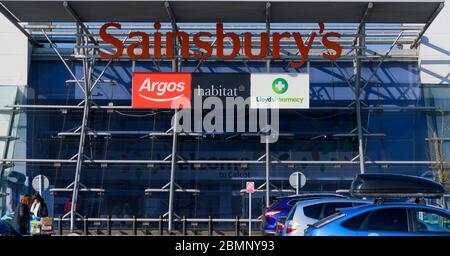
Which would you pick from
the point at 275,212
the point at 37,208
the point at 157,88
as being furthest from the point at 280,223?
the point at 157,88

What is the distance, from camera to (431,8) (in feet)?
74.8

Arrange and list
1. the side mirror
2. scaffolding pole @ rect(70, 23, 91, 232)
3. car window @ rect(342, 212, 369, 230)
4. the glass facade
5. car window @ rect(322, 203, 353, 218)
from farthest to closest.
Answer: the glass facade < scaffolding pole @ rect(70, 23, 91, 232) < the side mirror < car window @ rect(322, 203, 353, 218) < car window @ rect(342, 212, 369, 230)

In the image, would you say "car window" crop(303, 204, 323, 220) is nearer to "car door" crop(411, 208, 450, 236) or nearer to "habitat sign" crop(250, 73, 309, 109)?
"car door" crop(411, 208, 450, 236)

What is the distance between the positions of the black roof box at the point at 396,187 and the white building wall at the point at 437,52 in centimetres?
1351

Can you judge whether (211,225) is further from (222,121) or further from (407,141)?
(407,141)

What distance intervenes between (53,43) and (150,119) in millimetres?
4739

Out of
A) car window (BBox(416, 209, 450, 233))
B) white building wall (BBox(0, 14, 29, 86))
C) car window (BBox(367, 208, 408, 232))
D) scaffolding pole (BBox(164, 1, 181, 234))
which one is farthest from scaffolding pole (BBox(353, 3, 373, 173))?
car window (BBox(367, 208, 408, 232))

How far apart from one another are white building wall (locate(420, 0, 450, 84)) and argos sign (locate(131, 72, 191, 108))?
29.2ft

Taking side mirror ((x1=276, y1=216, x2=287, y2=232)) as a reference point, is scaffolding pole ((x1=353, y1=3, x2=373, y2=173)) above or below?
above

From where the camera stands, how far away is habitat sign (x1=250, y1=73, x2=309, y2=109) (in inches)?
955

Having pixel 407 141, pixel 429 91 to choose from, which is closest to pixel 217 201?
pixel 407 141

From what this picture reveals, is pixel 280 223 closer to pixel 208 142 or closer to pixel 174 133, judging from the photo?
pixel 174 133

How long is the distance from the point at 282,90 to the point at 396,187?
1178 centimetres

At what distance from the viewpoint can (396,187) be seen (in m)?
12.9
